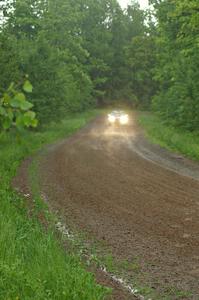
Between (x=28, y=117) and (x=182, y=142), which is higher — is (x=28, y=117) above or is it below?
above

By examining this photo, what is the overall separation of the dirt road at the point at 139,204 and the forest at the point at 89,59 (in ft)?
11.2

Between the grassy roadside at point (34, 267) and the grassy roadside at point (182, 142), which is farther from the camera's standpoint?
the grassy roadside at point (182, 142)

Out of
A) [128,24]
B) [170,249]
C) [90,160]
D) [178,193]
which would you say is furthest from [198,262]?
[128,24]

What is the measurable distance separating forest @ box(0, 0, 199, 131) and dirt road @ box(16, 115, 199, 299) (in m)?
3.43

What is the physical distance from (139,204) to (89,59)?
76327mm

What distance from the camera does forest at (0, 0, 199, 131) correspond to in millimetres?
23797

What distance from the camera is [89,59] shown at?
8569 cm

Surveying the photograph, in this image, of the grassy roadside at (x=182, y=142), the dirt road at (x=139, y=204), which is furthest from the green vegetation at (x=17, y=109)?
the grassy roadside at (x=182, y=142)

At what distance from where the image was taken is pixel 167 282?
672 cm

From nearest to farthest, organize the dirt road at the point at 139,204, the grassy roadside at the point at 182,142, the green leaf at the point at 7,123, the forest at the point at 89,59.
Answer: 1. the green leaf at the point at 7,123
2. the dirt road at the point at 139,204
3. the grassy roadside at the point at 182,142
4. the forest at the point at 89,59

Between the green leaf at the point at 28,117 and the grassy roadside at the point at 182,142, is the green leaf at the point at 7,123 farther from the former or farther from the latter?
the grassy roadside at the point at 182,142

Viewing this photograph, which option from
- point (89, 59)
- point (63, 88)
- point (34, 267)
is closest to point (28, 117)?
point (34, 267)

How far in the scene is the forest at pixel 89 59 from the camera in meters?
23.8

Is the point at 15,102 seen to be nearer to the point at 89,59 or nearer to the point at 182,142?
the point at 182,142
